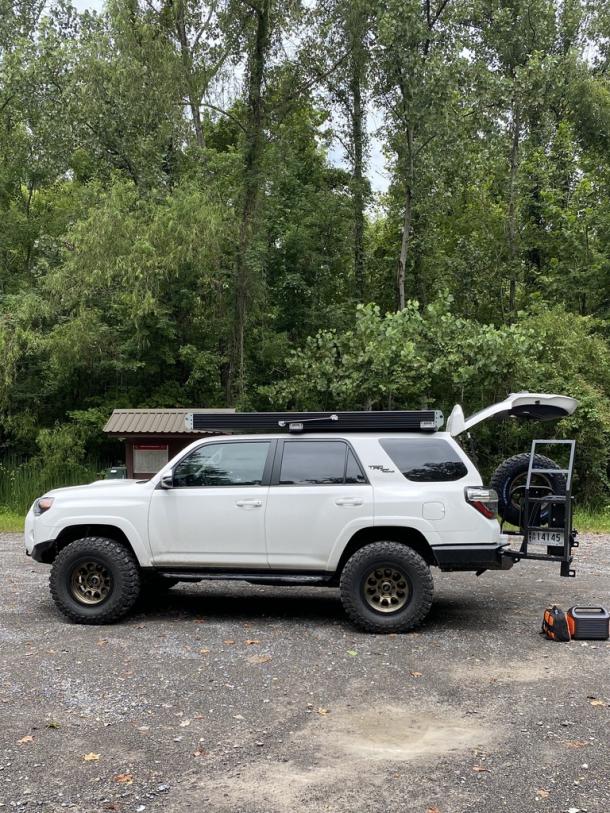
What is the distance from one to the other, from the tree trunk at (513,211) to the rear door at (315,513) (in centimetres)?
1523

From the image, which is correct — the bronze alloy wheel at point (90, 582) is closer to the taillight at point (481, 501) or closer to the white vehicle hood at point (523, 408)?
the taillight at point (481, 501)

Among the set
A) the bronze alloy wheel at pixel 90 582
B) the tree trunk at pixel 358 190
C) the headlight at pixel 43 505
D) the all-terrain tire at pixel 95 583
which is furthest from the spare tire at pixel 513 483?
the tree trunk at pixel 358 190

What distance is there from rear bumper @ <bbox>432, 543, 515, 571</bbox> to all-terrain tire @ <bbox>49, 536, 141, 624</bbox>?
2821 mm

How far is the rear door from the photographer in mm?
6855

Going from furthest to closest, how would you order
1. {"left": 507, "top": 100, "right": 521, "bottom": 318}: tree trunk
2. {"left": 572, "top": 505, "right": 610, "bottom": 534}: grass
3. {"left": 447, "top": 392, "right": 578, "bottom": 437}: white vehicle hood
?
1. {"left": 507, "top": 100, "right": 521, "bottom": 318}: tree trunk
2. {"left": 572, "top": 505, "right": 610, "bottom": 534}: grass
3. {"left": 447, "top": 392, "right": 578, "bottom": 437}: white vehicle hood

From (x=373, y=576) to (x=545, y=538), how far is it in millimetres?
1699

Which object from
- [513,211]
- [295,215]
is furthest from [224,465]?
[513,211]

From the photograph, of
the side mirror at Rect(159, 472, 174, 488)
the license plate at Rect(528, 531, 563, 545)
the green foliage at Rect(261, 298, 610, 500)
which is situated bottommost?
the license plate at Rect(528, 531, 563, 545)

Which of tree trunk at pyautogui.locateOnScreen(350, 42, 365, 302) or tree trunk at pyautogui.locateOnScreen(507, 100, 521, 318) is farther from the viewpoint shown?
tree trunk at pyautogui.locateOnScreen(350, 42, 365, 302)

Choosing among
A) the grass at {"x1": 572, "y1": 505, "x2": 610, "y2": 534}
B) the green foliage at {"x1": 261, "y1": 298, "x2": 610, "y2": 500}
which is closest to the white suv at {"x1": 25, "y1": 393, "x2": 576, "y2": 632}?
the grass at {"x1": 572, "y1": 505, "x2": 610, "y2": 534}

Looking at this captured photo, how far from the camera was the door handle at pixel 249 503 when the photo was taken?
6.97 meters

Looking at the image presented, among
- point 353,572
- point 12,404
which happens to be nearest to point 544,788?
point 353,572

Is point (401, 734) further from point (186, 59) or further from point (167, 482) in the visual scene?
point (186, 59)

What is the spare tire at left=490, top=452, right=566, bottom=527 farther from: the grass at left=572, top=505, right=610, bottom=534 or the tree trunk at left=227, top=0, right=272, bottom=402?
the tree trunk at left=227, top=0, right=272, bottom=402
